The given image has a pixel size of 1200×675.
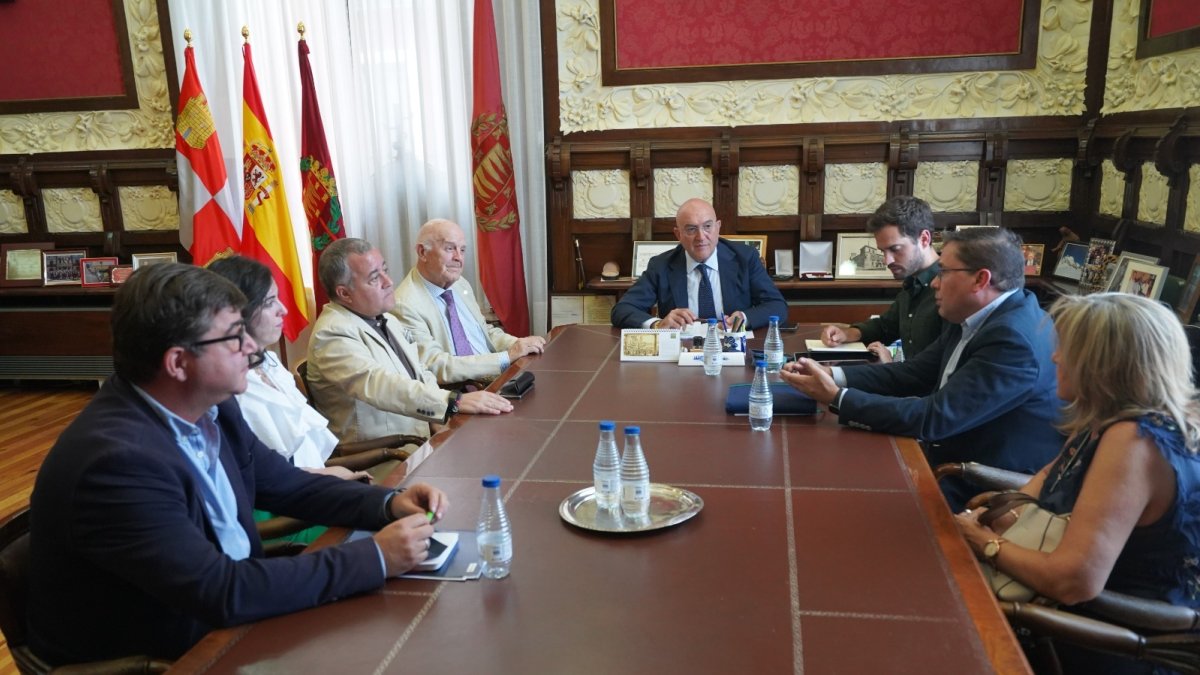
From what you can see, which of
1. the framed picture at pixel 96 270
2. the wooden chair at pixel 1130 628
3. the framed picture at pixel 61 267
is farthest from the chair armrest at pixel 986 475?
the framed picture at pixel 61 267

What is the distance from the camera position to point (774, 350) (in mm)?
2955

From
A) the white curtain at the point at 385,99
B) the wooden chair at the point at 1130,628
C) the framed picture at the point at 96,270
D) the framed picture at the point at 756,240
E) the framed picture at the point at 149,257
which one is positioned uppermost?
the white curtain at the point at 385,99

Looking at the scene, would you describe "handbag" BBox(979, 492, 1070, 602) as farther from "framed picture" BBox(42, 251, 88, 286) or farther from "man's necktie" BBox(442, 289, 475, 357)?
"framed picture" BBox(42, 251, 88, 286)

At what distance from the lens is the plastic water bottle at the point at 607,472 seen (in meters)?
1.72

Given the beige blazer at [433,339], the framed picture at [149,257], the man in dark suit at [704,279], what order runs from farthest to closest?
the framed picture at [149,257], the man in dark suit at [704,279], the beige blazer at [433,339]

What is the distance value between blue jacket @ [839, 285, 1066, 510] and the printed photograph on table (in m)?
5.26

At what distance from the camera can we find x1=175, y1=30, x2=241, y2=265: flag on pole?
17.0 feet

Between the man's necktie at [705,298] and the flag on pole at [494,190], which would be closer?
the man's necktie at [705,298]

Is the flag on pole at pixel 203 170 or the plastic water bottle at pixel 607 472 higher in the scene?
the flag on pole at pixel 203 170

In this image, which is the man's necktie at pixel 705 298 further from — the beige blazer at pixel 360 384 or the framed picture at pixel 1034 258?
the framed picture at pixel 1034 258

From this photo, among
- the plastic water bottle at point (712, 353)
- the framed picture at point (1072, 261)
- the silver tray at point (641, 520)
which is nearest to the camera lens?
the silver tray at point (641, 520)

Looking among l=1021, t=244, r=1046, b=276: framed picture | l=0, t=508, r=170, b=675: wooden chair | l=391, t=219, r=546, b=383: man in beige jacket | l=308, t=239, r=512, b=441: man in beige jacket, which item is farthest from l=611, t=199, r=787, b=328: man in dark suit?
l=0, t=508, r=170, b=675: wooden chair

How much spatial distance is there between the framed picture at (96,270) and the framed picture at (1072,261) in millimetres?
5876

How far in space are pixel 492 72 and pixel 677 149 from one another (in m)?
1.16
